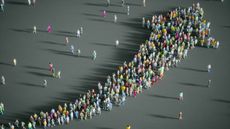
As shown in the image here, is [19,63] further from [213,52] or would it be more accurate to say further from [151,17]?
[213,52]

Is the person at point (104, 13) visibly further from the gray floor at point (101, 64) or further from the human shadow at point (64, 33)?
the human shadow at point (64, 33)

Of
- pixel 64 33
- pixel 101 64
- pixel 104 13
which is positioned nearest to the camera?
pixel 101 64

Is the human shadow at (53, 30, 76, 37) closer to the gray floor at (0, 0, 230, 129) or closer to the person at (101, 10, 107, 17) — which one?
the gray floor at (0, 0, 230, 129)

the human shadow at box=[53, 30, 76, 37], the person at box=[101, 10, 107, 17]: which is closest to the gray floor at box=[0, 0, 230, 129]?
the human shadow at box=[53, 30, 76, 37]

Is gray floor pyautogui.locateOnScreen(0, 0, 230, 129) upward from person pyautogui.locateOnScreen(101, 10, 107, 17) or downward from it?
downward

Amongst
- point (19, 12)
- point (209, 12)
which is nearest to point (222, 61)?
point (209, 12)

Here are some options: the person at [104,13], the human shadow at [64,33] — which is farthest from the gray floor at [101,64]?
the person at [104,13]

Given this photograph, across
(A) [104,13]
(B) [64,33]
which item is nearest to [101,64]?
(B) [64,33]

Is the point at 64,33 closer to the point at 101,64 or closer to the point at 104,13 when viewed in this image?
→ the point at 104,13
